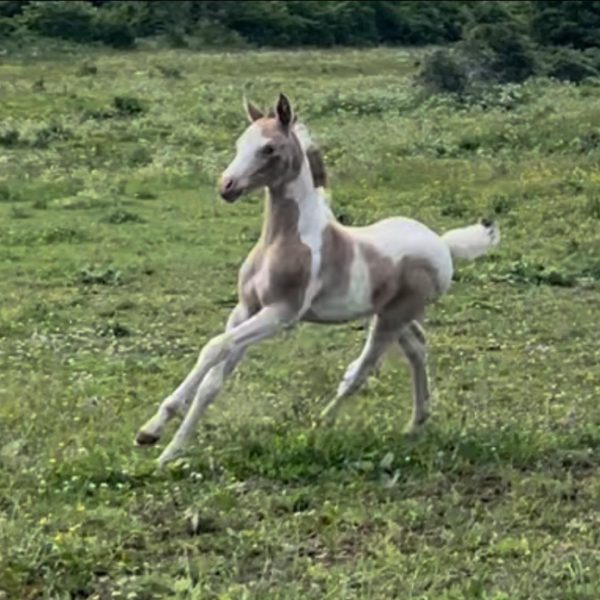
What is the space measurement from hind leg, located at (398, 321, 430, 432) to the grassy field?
151mm

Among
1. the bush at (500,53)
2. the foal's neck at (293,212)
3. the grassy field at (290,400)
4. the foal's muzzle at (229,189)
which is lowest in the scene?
the bush at (500,53)

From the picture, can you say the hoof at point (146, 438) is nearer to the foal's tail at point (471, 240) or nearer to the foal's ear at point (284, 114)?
the foal's ear at point (284, 114)

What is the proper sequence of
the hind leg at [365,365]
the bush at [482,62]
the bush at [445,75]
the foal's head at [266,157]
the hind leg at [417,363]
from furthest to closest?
the bush at [482,62] < the bush at [445,75] < the hind leg at [417,363] < the hind leg at [365,365] < the foal's head at [266,157]

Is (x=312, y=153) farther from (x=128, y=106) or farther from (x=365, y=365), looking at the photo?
(x=128, y=106)

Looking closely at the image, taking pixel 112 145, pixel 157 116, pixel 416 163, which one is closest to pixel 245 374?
pixel 416 163

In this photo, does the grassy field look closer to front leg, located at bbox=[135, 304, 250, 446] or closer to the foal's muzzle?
front leg, located at bbox=[135, 304, 250, 446]

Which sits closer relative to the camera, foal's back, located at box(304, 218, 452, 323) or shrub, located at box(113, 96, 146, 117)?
foal's back, located at box(304, 218, 452, 323)

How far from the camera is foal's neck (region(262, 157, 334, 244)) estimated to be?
336 inches

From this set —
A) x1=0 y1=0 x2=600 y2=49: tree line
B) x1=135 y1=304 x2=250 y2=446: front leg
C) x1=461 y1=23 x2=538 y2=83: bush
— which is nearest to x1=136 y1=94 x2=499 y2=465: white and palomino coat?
x1=135 y1=304 x2=250 y2=446: front leg

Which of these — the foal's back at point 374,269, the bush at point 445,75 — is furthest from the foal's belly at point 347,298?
the bush at point 445,75

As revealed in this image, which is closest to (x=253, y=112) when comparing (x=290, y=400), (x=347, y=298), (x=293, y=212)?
(x=293, y=212)

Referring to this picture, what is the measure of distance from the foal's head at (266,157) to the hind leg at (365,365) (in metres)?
0.98

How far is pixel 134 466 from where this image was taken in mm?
7836

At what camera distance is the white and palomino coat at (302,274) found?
27.0ft
